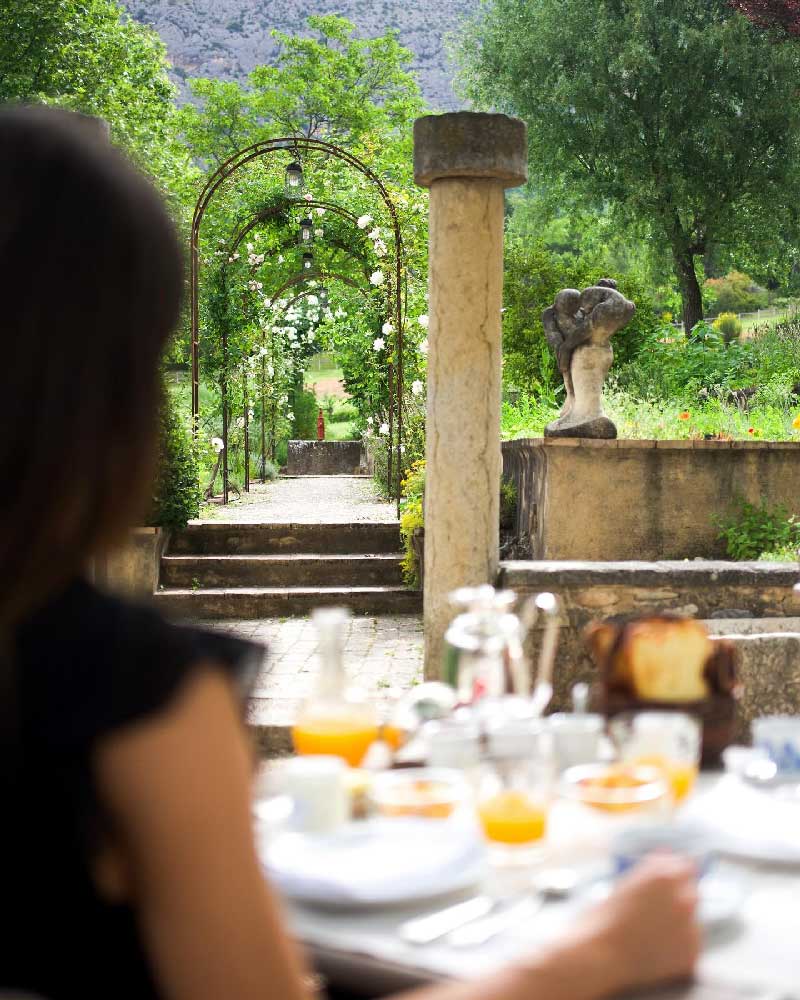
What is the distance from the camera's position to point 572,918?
128cm

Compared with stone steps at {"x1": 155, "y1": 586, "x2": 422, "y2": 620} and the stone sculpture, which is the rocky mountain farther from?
stone steps at {"x1": 155, "y1": 586, "x2": 422, "y2": 620}

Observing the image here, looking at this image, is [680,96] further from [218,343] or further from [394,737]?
[394,737]

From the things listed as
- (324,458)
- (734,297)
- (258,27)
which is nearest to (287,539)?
(324,458)

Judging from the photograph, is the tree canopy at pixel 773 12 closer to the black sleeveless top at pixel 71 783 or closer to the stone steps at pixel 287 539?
the stone steps at pixel 287 539

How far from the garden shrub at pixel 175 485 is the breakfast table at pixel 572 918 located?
6.24 metres

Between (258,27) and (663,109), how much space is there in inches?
2170

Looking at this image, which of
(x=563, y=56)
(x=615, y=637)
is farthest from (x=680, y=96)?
(x=615, y=637)

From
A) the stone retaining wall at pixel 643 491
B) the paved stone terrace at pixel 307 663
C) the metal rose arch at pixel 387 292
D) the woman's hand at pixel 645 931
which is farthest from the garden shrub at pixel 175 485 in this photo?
the woman's hand at pixel 645 931

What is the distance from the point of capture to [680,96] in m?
16.6

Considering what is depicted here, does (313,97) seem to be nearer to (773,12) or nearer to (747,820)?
(773,12)

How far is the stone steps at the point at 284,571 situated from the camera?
794 cm

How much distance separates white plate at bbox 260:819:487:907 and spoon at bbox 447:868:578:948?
56mm

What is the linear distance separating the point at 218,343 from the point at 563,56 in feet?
27.3

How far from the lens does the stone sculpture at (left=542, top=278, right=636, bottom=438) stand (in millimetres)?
7215
